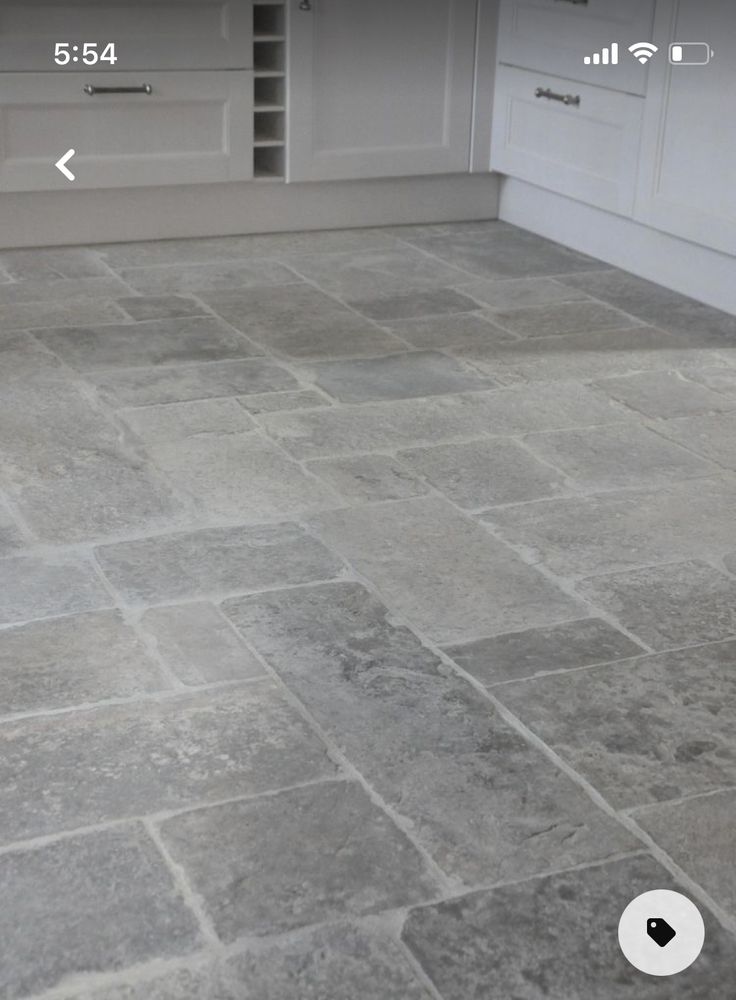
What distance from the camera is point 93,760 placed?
172 centimetres

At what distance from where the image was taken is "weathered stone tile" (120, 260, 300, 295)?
379cm

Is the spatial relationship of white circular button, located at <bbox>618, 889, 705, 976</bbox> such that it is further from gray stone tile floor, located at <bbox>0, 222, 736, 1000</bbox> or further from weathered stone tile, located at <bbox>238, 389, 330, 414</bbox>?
weathered stone tile, located at <bbox>238, 389, 330, 414</bbox>

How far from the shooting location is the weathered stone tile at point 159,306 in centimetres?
354

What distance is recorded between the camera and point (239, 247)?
13.9 ft

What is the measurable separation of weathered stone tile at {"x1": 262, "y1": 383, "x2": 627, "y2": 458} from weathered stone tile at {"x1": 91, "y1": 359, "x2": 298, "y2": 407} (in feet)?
0.64

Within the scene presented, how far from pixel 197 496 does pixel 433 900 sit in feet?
3.83

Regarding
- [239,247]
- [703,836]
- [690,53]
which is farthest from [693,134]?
[703,836]

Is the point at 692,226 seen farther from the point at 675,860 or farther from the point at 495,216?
A: the point at 675,860

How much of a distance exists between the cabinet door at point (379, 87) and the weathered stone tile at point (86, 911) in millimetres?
3023

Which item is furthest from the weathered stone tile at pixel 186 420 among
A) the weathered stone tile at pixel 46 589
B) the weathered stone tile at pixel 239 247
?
the weathered stone tile at pixel 239 247

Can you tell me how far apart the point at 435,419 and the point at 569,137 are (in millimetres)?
1577

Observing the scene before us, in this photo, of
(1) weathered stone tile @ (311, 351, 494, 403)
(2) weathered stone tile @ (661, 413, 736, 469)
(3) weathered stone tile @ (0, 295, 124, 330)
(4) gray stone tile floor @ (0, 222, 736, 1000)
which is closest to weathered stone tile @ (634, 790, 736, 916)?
(4) gray stone tile floor @ (0, 222, 736, 1000)

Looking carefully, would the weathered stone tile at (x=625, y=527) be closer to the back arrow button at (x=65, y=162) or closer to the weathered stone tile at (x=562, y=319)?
the weathered stone tile at (x=562, y=319)

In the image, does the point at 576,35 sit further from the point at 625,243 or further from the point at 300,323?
the point at 300,323
